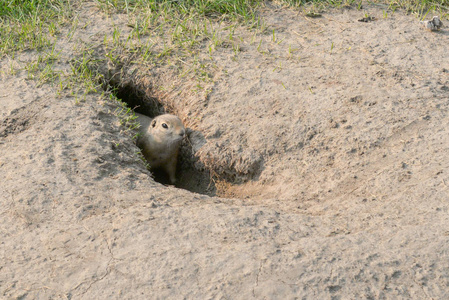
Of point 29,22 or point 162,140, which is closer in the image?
point 162,140

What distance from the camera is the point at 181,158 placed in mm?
4988

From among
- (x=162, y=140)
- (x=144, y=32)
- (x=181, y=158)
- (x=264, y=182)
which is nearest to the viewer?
(x=264, y=182)

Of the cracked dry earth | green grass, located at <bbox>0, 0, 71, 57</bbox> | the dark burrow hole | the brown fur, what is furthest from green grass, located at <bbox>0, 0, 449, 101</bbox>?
the brown fur

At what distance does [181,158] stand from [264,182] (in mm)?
1161

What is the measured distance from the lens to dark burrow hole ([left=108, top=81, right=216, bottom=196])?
4.63m

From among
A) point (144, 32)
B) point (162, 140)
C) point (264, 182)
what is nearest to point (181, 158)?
point (162, 140)

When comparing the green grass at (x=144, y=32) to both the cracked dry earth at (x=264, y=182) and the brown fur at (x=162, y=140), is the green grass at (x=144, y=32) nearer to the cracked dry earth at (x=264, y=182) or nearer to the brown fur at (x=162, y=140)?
the cracked dry earth at (x=264, y=182)

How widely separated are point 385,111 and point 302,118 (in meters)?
0.61

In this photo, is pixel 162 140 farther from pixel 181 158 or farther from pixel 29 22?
pixel 29 22

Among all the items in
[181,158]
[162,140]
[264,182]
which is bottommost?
[181,158]

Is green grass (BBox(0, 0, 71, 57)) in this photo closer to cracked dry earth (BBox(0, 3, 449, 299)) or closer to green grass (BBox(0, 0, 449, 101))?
green grass (BBox(0, 0, 449, 101))

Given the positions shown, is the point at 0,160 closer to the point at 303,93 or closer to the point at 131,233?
the point at 131,233

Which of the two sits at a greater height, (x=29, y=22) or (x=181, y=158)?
(x=29, y=22)

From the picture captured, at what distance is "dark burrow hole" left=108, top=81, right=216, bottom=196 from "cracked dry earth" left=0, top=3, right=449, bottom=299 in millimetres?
144
